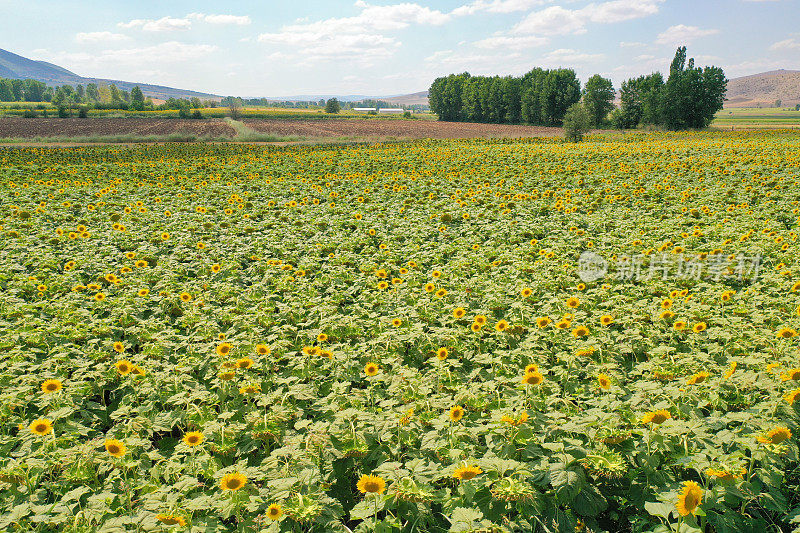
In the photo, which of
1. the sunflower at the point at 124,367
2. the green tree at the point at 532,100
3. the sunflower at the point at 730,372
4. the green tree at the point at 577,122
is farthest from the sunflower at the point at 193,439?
the green tree at the point at 532,100

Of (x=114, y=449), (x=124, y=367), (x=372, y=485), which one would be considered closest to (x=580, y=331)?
(x=372, y=485)

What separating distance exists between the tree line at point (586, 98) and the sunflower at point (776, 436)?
122 ft

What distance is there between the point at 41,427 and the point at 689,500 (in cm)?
421

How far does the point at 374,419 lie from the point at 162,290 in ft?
14.0

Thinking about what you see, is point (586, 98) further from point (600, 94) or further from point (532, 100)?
point (532, 100)

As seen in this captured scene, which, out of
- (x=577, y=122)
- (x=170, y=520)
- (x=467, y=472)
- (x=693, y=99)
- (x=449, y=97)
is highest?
(x=449, y=97)

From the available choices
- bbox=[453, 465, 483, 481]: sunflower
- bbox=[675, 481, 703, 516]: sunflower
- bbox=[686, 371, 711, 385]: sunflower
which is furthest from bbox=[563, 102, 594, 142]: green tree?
bbox=[453, 465, 483, 481]: sunflower

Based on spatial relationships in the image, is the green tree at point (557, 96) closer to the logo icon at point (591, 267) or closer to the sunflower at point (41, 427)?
the logo icon at point (591, 267)

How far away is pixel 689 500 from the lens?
87.1 inches

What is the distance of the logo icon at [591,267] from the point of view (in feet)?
20.4

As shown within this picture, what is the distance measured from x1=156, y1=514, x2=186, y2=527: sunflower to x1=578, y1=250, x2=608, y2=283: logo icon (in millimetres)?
5489

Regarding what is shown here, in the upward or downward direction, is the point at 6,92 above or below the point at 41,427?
above

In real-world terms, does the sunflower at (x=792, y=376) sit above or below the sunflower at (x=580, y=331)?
above

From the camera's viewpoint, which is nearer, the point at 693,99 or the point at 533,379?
the point at 533,379
